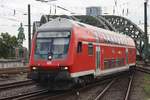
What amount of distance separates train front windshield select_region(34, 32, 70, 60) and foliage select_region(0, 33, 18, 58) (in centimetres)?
7430

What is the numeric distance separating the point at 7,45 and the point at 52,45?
262 feet

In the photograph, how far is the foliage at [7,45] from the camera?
9256 centimetres

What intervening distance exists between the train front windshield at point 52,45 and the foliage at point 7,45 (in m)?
74.3

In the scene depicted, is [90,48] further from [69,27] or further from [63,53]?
[63,53]

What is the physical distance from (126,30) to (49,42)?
110 m

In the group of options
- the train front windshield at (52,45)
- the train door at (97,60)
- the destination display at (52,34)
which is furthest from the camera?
the train door at (97,60)

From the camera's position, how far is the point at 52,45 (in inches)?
718

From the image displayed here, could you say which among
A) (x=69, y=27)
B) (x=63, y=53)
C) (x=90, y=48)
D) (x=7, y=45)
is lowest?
(x=63, y=53)

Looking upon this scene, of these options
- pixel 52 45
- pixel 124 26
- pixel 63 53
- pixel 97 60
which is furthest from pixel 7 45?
pixel 63 53

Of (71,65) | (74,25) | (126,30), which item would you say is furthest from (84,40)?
(126,30)

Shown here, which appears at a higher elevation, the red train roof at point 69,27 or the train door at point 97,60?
the red train roof at point 69,27

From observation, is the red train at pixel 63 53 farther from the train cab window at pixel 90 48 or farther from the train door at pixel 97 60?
the train door at pixel 97 60

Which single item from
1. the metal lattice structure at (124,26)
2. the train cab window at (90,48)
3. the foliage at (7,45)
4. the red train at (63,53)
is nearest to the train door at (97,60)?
the red train at (63,53)

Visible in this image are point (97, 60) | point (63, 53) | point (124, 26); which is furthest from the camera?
point (124, 26)
